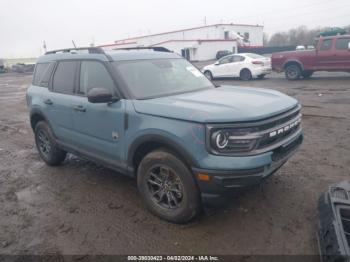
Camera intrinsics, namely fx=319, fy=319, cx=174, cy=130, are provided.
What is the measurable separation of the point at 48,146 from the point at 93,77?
2.00 m

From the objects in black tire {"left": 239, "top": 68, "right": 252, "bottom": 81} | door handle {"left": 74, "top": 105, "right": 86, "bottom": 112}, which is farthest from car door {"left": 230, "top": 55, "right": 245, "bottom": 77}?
door handle {"left": 74, "top": 105, "right": 86, "bottom": 112}

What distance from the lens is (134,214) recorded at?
390 cm

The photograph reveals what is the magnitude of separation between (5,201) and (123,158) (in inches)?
77.4

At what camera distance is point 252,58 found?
57.7 feet

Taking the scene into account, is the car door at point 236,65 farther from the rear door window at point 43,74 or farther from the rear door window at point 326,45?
the rear door window at point 43,74

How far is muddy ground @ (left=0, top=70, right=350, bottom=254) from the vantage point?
10.7 feet

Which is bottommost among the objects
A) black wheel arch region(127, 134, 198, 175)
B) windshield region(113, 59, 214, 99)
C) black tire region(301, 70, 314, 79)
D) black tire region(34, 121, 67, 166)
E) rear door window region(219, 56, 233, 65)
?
black tire region(34, 121, 67, 166)

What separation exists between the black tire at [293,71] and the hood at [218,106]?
13.4 metres

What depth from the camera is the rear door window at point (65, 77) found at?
4.81 m

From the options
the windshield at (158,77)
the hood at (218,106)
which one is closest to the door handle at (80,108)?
the windshield at (158,77)

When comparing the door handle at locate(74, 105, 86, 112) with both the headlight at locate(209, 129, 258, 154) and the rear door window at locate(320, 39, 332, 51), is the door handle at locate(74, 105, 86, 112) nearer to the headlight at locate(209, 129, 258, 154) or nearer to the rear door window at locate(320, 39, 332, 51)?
the headlight at locate(209, 129, 258, 154)

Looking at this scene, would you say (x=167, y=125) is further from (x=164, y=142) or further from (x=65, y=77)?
(x=65, y=77)

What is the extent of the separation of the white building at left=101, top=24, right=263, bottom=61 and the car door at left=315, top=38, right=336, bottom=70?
29349 millimetres

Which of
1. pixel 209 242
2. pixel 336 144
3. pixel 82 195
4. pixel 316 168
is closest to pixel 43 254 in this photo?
pixel 82 195
